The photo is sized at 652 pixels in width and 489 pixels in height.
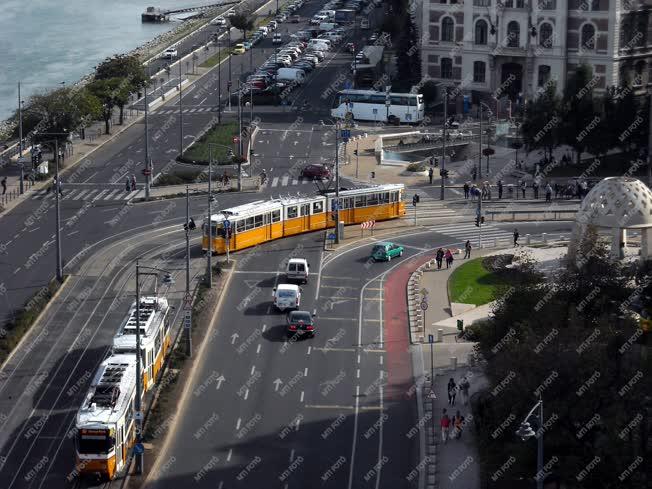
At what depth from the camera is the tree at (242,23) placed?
551 feet

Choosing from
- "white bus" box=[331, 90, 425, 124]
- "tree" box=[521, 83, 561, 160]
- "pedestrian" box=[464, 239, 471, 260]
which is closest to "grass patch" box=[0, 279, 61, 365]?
"pedestrian" box=[464, 239, 471, 260]

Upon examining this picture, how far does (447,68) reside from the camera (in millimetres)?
135125

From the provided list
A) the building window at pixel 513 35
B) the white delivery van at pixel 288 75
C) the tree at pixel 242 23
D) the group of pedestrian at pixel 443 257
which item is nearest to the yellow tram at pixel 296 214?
the group of pedestrian at pixel 443 257

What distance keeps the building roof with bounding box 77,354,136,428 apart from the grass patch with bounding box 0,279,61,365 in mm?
9841

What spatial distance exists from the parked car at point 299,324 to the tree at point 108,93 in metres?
52.7

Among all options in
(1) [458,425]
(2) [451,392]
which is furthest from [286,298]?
(1) [458,425]

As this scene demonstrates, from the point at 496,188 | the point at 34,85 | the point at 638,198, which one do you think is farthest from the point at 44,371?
the point at 34,85

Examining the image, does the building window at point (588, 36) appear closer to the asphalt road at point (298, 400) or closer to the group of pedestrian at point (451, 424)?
the asphalt road at point (298, 400)

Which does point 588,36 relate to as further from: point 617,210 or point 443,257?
point 617,210

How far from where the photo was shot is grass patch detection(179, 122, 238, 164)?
110 m

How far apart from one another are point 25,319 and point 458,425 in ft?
79.1

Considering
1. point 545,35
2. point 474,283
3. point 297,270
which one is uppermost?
point 545,35

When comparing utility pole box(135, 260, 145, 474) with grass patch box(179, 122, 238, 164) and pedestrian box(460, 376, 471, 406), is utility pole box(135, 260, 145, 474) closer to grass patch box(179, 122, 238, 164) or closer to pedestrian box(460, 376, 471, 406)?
pedestrian box(460, 376, 471, 406)

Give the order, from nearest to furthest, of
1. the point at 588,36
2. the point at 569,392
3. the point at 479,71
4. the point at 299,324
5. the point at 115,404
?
the point at 569,392
the point at 115,404
the point at 299,324
the point at 588,36
the point at 479,71
